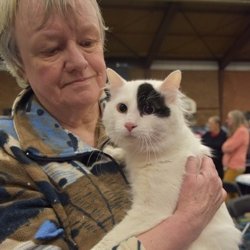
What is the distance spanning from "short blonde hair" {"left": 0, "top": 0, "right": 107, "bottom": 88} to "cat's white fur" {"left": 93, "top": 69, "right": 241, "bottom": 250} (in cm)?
23

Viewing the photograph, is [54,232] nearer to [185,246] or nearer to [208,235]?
[185,246]

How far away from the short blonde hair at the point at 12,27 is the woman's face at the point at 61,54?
0.02 m

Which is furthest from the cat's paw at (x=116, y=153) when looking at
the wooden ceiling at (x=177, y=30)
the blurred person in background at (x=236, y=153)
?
the wooden ceiling at (x=177, y=30)

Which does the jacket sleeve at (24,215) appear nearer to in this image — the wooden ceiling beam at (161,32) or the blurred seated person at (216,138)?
the blurred seated person at (216,138)

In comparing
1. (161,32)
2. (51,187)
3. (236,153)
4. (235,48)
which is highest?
(161,32)

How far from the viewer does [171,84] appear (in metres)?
1.19

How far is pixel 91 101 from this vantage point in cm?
124

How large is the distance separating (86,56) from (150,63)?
31.3 ft

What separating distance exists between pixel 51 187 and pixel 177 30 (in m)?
8.93

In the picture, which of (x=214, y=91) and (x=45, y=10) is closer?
(x=45, y=10)

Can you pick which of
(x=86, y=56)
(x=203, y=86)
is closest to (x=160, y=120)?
(x=86, y=56)

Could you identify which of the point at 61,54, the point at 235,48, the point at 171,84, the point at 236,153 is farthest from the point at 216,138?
the point at 61,54

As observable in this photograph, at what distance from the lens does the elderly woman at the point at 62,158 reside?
101 cm

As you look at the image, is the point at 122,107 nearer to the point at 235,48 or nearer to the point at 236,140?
the point at 236,140
